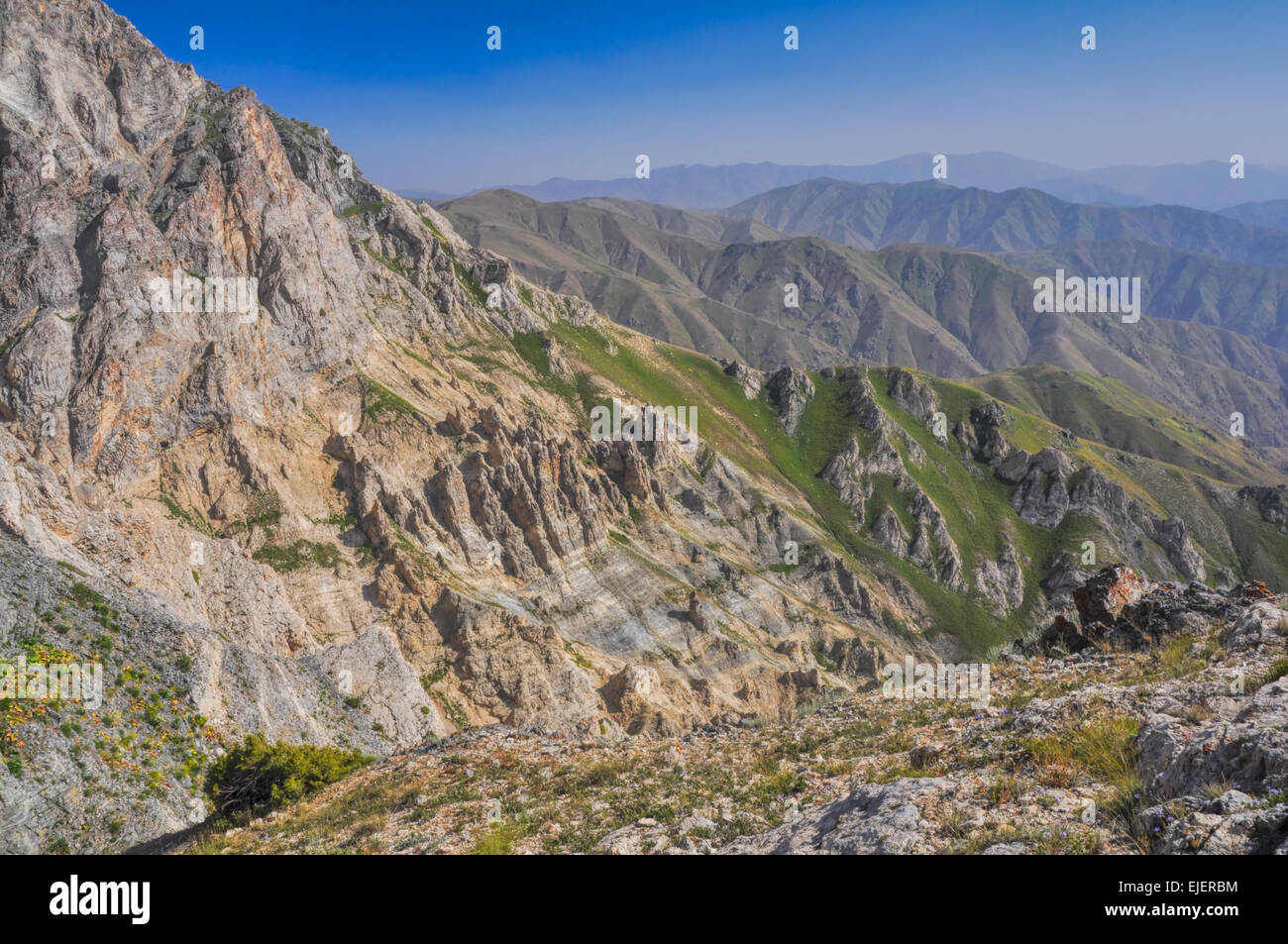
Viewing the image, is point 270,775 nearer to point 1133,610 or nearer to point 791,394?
point 1133,610

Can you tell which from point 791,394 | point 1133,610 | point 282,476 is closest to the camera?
point 1133,610

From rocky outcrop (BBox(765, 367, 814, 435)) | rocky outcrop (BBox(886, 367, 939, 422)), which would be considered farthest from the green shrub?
rocky outcrop (BBox(886, 367, 939, 422))

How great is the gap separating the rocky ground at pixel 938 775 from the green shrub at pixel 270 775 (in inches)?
47.2

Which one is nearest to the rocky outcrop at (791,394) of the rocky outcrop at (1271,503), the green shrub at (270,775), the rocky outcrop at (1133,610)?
the rocky outcrop at (1271,503)

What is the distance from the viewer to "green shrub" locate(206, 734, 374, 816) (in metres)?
23.7

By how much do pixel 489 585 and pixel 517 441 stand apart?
20.0 m

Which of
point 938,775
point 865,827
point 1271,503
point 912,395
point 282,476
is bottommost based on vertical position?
point 1271,503

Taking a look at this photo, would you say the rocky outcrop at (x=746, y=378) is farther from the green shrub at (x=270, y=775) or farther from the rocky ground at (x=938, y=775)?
the green shrub at (x=270, y=775)

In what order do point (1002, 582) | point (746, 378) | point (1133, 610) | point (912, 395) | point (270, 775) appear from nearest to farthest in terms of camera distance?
point (270, 775) → point (1133, 610) → point (1002, 582) → point (746, 378) → point (912, 395)

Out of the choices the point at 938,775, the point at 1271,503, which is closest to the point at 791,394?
the point at 1271,503

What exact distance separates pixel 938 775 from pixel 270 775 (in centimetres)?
2228

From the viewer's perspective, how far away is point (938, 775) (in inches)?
576
